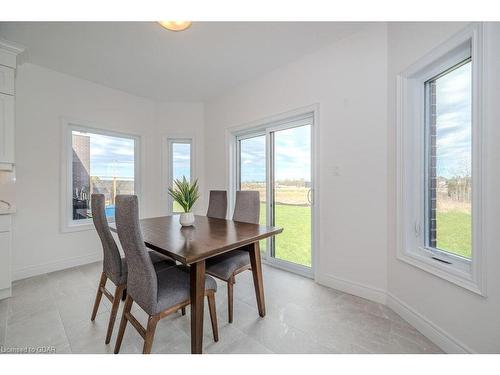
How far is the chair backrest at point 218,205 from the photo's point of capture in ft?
8.66

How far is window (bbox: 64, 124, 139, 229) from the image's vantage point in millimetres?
3055

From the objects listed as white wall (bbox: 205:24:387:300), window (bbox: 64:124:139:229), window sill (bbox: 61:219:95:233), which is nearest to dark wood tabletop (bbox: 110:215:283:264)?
white wall (bbox: 205:24:387:300)

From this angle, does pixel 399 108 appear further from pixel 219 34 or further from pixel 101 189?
pixel 101 189

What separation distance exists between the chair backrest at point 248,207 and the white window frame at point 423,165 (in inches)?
51.2

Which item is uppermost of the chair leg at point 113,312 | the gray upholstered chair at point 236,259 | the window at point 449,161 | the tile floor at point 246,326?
the window at point 449,161

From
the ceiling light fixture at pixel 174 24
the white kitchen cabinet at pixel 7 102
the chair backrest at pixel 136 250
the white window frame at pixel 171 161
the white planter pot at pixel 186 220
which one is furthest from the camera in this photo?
the white window frame at pixel 171 161

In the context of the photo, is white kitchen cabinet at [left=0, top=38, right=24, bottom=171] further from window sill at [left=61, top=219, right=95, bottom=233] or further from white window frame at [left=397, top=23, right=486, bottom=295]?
white window frame at [left=397, top=23, right=486, bottom=295]

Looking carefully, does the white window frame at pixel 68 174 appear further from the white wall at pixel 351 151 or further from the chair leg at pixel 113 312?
the white wall at pixel 351 151

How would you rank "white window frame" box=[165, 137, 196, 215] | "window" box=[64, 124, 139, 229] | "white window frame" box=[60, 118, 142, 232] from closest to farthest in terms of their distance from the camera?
"white window frame" box=[60, 118, 142, 232] → "window" box=[64, 124, 139, 229] → "white window frame" box=[165, 137, 196, 215]

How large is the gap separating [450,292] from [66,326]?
283 centimetres

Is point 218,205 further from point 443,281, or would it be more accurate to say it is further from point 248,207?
point 443,281

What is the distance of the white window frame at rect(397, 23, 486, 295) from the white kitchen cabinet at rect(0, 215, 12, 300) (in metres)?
3.77

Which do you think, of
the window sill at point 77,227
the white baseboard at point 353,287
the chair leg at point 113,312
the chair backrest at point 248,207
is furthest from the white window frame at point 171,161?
the white baseboard at point 353,287
